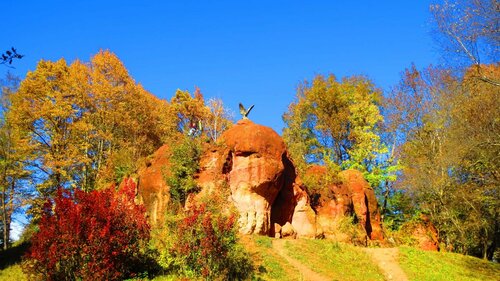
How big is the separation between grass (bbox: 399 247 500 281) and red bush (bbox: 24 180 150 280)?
43.3ft

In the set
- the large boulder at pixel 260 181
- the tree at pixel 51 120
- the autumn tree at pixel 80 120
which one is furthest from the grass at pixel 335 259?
the tree at pixel 51 120

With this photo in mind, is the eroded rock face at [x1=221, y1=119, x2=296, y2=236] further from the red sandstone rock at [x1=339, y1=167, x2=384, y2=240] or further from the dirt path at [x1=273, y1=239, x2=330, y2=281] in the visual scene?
the red sandstone rock at [x1=339, y1=167, x2=384, y2=240]

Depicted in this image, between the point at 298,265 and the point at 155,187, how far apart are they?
8.69 meters

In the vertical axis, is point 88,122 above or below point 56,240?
above

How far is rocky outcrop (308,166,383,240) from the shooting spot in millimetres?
25141

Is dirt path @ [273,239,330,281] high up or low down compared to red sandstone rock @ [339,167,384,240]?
down

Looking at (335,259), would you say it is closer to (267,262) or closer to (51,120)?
(267,262)

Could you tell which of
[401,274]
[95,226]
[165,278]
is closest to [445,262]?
[401,274]

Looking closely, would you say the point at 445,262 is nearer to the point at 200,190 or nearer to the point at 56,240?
the point at 200,190

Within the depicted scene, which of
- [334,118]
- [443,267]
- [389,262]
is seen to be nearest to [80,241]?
[389,262]

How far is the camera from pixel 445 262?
2253 centimetres

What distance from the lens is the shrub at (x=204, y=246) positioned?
13.2 metres

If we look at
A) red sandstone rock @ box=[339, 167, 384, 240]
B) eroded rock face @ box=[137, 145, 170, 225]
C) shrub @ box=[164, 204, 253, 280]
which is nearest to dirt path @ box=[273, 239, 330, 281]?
shrub @ box=[164, 204, 253, 280]

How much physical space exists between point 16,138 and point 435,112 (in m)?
27.6
